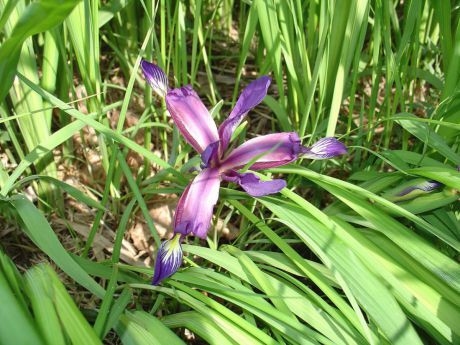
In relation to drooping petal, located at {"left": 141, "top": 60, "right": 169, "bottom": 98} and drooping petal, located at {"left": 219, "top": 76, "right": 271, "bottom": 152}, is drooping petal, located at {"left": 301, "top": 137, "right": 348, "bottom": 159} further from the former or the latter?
drooping petal, located at {"left": 141, "top": 60, "right": 169, "bottom": 98}

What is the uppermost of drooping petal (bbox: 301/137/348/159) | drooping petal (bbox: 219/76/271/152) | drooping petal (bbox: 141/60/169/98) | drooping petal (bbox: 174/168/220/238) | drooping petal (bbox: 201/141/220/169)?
drooping petal (bbox: 141/60/169/98)

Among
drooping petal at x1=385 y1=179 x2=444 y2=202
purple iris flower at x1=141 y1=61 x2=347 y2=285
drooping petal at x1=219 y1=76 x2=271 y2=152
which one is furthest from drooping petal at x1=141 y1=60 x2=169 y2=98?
drooping petal at x1=385 y1=179 x2=444 y2=202

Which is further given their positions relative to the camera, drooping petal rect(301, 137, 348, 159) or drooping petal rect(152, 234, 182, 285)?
drooping petal rect(301, 137, 348, 159)


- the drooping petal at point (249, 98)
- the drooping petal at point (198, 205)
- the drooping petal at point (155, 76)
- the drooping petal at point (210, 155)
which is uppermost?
the drooping petal at point (155, 76)

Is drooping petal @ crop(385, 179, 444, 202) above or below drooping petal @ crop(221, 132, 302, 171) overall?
below

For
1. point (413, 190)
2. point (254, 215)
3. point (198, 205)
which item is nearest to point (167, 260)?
point (198, 205)

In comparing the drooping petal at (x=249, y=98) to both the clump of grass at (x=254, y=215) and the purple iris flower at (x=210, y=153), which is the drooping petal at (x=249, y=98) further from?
the clump of grass at (x=254, y=215)

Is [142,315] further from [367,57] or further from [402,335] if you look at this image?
[367,57]

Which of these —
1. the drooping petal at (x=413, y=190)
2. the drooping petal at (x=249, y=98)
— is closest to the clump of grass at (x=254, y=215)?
the drooping petal at (x=413, y=190)
